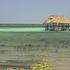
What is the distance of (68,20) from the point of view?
87.9m

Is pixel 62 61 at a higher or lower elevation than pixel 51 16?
higher

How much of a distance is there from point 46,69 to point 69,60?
287 inches

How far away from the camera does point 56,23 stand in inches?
3253

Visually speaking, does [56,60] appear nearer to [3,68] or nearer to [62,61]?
[62,61]

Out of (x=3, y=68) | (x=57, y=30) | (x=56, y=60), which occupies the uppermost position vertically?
(x=3, y=68)

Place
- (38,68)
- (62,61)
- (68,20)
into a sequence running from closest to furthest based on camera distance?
(38,68) → (62,61) → (68,20)

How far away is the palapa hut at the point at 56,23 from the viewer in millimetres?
82312

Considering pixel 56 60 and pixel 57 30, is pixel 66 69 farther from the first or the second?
pixel 57 30

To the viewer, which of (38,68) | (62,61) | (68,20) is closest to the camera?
(38,68)

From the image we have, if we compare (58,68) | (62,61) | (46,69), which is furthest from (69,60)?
(46,69)

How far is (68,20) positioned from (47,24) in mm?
7297

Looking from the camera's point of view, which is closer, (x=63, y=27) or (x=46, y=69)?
(x=46, y=69)

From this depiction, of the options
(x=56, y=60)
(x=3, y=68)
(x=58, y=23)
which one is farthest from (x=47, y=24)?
(x=3, y=68)

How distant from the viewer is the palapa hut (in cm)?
8231
